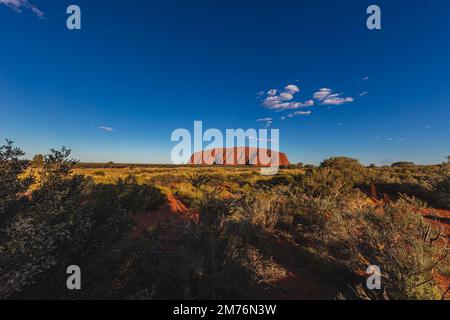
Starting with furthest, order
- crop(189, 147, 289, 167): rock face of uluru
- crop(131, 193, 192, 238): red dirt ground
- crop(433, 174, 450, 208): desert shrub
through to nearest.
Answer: crop(189, 147, 289, 167): rock face of uluru
crop(433, 174, 450, 208): desert shrub
crop(131, 193, 192, 238): red dirt ground

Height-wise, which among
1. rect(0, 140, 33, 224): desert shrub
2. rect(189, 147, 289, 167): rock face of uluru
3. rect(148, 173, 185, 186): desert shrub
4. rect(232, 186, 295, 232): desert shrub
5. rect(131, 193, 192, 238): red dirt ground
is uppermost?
rect(189, 147, 289, 167): rock face of uluru

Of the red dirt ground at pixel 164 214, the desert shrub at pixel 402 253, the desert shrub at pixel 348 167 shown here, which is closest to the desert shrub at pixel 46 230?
the red dirt ground at pixel 164 214

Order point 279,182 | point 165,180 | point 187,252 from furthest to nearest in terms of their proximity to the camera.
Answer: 1. point 165,180
2. point 279,182
3. point 187,252

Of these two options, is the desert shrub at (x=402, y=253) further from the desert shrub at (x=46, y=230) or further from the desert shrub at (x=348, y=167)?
the desert shrub at (x=348, y=167)

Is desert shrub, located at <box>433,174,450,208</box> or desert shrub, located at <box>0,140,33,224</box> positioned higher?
desert shrub, located at <box>0,140,33,224</box>

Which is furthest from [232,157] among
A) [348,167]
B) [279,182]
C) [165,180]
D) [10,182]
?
[10,182]

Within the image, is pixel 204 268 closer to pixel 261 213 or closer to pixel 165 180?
pixel 261 213

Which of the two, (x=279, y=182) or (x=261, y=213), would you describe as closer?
(x=261, y=213)

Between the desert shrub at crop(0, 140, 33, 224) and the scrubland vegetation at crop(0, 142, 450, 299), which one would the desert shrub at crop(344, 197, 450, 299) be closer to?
the scrubland vegetation at crop(0, 142, 450, 299)

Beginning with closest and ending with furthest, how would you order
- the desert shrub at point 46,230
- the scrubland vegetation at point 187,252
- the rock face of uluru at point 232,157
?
the desert shrub at point 46,230 < the scrubland vegetation at point 187,252 < the rock face of uluru at point 232,157

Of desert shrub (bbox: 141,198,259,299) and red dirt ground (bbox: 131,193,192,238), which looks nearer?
desert shrub (bbox: 141,198,259,299)

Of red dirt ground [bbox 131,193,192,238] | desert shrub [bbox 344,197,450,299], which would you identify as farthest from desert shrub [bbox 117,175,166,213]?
desert shrub [bbox 344,197,450,299]

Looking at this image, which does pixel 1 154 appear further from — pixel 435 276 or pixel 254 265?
pixel 435 276

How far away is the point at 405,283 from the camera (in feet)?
9.94
